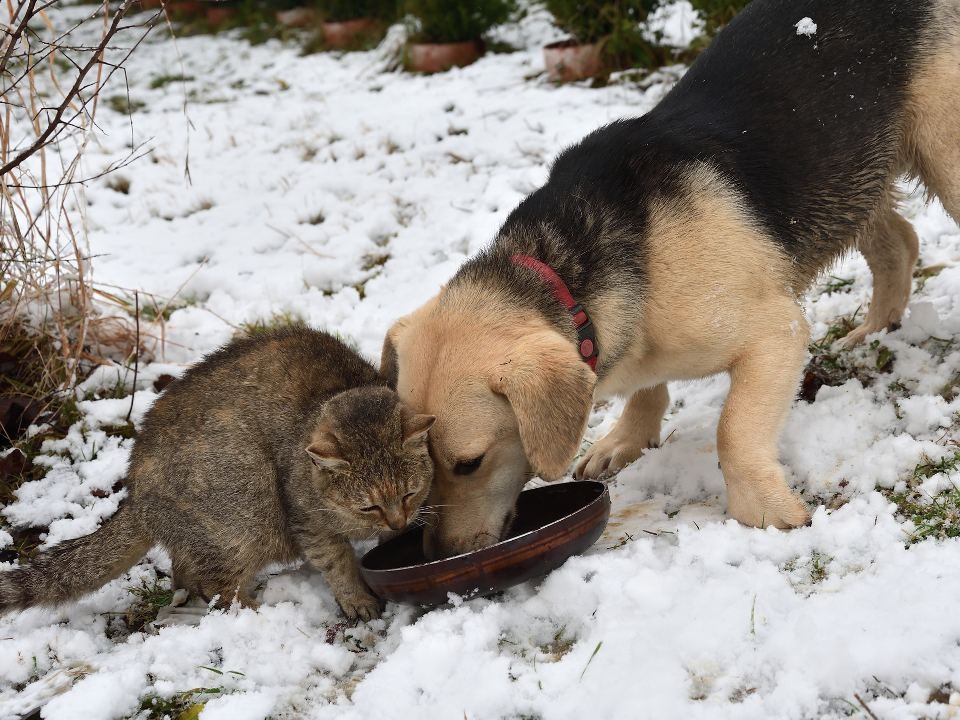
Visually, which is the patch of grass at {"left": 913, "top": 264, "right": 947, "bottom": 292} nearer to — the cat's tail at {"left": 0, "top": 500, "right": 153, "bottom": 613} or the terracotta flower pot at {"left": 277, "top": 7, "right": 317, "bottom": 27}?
the cat's tail at {"left": 0, "top": 500, "right": 153, "bottom": 613}

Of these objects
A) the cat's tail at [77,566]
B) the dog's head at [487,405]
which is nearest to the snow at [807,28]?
the dog's head at [487,405]

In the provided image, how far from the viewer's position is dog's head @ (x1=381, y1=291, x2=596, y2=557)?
313 centimetres

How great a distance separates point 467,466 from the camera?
332 centimetres

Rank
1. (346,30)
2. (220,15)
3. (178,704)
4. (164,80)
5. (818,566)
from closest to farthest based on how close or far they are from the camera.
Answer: (178,704) → (818,566) → (164,80) → (346,30) → (220,15)

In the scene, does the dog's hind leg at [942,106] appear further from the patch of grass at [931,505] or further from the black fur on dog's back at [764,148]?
the patch of grass at [931,505]

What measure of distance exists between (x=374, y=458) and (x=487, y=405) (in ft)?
1.48

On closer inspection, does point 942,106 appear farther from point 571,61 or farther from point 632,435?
point 571,61

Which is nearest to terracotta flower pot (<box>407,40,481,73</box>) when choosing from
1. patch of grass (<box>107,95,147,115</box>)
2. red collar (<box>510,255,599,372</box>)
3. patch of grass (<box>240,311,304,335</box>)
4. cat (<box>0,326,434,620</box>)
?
patch of grass (<box>107,95,147,115</box>)

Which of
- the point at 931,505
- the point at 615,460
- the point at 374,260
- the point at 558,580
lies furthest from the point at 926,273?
the point at 374,260

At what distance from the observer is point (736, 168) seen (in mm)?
3807

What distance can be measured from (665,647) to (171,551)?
205 centimetres

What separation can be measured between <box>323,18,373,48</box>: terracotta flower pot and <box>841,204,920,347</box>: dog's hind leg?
32.0ft

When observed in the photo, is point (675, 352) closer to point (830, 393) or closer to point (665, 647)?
point (830, 393)

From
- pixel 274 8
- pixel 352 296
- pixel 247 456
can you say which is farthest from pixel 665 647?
pixel 274 8
